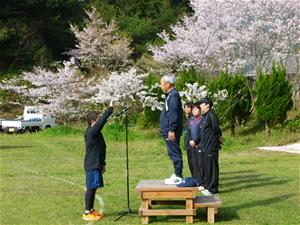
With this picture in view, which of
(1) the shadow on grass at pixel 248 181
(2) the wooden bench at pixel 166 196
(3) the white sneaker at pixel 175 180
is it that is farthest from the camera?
(1) the shadow on grass at pixel 248 181

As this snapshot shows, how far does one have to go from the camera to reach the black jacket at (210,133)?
9.00 m

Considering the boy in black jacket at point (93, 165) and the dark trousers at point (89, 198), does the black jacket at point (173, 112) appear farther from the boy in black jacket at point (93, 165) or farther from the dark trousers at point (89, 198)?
the dark trousers at point (89, 198)

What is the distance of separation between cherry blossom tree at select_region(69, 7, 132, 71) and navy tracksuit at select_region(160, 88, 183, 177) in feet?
87.0

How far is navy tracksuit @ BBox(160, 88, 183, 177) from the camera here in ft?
25.0

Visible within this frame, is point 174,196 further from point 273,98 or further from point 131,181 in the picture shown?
point 273,98

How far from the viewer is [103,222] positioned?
733cm

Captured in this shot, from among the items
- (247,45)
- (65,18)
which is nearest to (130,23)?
(65,18)

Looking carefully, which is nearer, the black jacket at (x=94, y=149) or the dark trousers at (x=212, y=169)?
the black jacket at (x=94, y=149)

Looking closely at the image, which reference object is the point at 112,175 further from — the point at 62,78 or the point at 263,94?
the point at 62,78

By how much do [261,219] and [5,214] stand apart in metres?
3.46

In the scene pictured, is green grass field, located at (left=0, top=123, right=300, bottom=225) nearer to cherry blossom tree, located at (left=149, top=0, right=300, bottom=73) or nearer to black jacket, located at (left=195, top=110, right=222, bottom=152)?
black jacket, located at (left=195, top=110, right=222, bottom=152)

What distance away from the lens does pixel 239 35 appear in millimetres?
26406

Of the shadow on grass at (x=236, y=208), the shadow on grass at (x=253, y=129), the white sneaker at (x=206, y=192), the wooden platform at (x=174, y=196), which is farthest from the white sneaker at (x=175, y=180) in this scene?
the shadow on grass at (x=253, y=129)

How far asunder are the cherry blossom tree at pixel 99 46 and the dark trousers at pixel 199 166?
2483 centimetres
